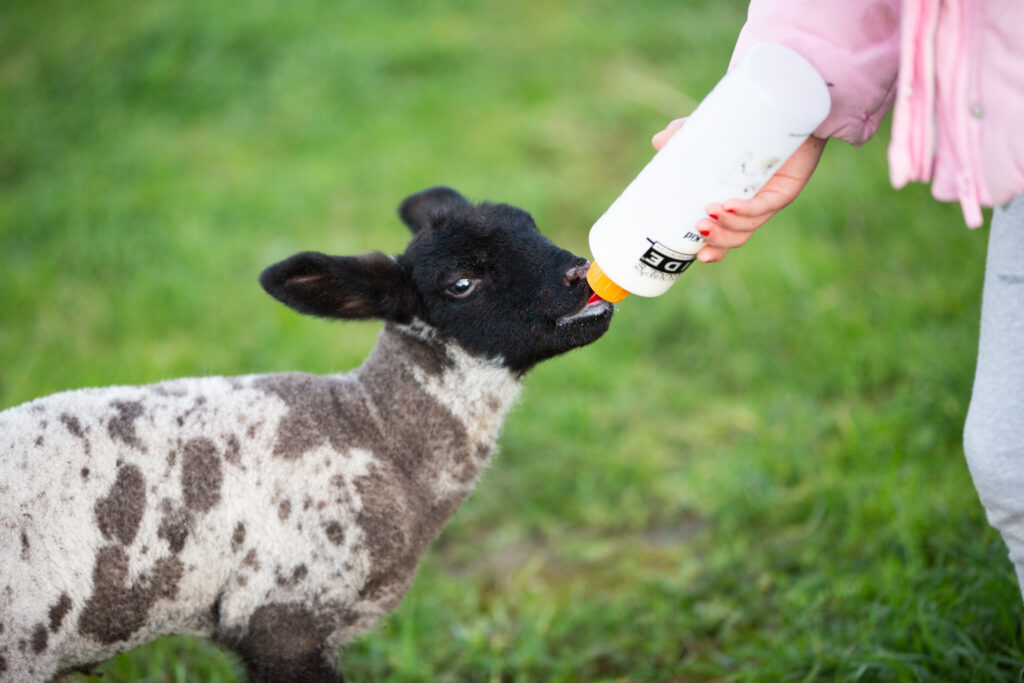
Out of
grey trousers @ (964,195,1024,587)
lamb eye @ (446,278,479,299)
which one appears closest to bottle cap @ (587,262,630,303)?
lamb eye @ (446,278,479,299)

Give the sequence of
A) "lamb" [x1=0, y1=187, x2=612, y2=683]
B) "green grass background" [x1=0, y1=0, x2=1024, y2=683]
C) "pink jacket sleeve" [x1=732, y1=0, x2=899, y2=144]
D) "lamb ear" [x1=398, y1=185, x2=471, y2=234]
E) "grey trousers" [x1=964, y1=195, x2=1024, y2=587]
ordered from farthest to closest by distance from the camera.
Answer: "green grass background" [x1=0, y1=0, x2=1024, y2=683], "lamb ear" [x1=398, y1=185, x2=471, y2=234], "lamb" [x1=0, y1=187, x2=612, y2=683], "pink jacket sleeve" [x1=732, y1=0, x2=899, y2=144], "grey trousers" [x1=964, y1=195, x2=1024, y2=587]

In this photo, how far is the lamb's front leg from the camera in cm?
257

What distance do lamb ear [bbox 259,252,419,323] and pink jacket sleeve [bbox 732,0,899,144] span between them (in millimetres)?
1238

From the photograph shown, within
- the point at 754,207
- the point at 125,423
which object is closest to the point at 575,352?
the point at 754,207

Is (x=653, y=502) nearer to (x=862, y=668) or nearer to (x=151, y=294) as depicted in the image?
(x=862, y=668)

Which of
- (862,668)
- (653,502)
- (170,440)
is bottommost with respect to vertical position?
(862,668)

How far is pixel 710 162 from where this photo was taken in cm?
229

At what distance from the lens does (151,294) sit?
532cm

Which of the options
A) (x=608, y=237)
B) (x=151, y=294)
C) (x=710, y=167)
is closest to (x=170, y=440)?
(x=608, y=237)

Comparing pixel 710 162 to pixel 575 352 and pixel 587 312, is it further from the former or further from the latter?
pixel 575 352

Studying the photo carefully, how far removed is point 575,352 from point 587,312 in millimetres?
2415

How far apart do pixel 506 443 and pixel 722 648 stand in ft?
5.38

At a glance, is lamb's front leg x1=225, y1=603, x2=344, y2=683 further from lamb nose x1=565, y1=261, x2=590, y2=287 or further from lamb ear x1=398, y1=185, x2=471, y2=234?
lamb ear x1=398, y1=185, x2=471, y2=234

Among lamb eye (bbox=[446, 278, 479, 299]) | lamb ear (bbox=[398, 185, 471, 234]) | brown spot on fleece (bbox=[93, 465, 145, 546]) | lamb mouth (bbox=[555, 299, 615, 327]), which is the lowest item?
brown spot on fleece (bbox=[93, 465, 145, 546])
